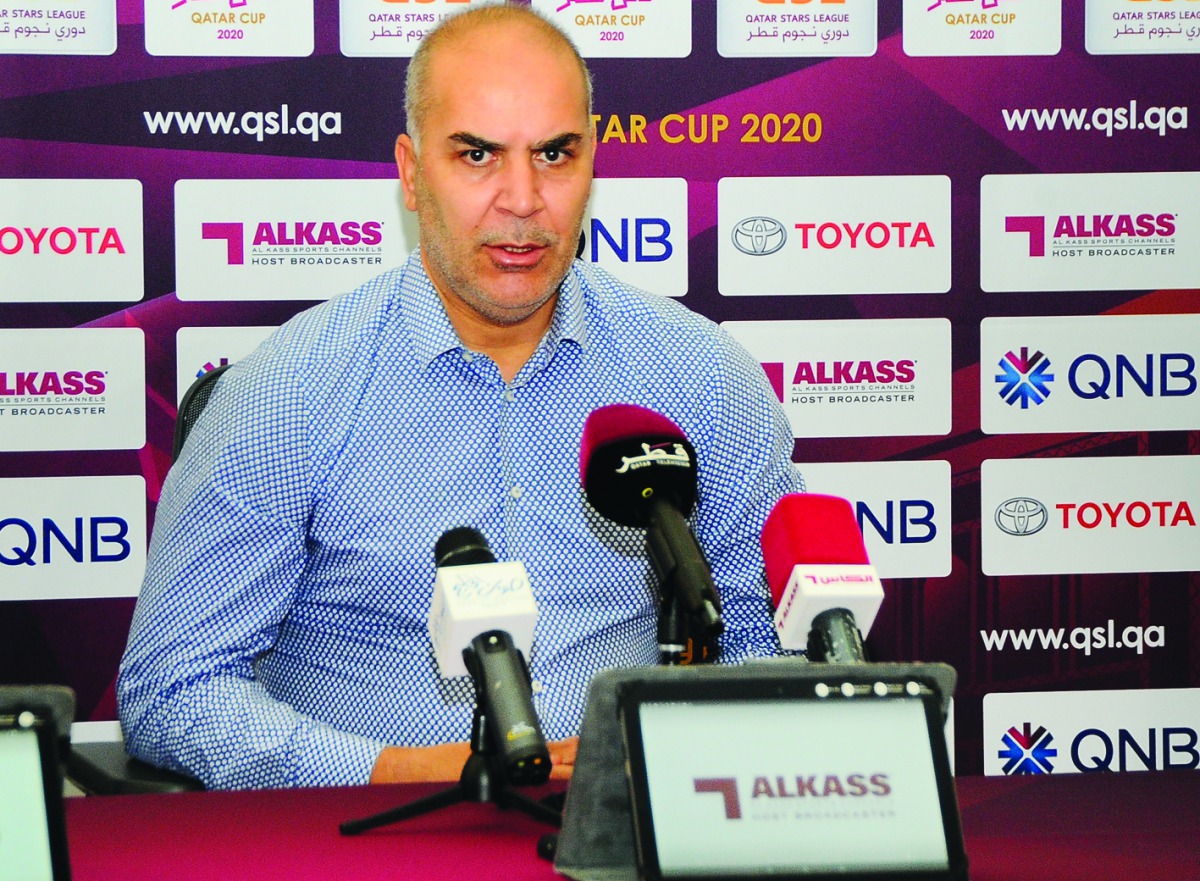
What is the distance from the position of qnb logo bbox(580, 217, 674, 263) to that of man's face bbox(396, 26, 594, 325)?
1.33 m

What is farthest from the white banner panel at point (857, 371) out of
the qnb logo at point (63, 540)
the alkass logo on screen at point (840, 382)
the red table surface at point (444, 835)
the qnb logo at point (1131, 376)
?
the red table surface at point (444, 835)

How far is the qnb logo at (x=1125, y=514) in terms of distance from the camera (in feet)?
11.7

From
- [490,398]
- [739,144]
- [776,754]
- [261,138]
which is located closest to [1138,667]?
[739,144]

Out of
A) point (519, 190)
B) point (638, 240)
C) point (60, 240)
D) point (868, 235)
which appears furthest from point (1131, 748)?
point (60, 240)

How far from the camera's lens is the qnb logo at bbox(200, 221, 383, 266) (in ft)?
11.0

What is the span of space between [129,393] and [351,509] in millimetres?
1542

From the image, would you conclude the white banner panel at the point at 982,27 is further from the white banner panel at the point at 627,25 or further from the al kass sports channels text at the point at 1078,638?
the al kass sports channels text at the point at 1078,638

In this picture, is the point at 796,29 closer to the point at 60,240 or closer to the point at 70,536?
the point at 60,240

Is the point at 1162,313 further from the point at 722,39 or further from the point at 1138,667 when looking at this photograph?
the point at 722,39

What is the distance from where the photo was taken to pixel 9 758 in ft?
3.70

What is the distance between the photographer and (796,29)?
3441mm

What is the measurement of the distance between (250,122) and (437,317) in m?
1.45

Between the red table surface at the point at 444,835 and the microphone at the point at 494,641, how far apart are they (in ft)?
0.44

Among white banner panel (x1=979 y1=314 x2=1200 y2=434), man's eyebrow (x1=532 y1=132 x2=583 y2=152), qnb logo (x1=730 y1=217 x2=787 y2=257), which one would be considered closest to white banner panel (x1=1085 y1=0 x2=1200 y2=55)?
white banner panel (x1=979 y1=314 x2=1200 y2=434)
